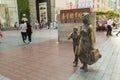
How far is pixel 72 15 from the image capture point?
11789 mm

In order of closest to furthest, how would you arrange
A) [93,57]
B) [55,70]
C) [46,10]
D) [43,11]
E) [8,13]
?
[93,57] < [55,70] < [8,13] < [46,10] < [43,11]

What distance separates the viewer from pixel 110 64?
596 centimetres

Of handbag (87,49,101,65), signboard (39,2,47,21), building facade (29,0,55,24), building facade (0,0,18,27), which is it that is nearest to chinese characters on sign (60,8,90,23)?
handbag (87,49,101,65)

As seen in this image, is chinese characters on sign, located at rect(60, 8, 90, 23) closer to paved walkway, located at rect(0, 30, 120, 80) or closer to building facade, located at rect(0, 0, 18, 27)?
paved walkway, located at rect(0, 30, 120, 80)

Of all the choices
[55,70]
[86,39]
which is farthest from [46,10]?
[86,39]

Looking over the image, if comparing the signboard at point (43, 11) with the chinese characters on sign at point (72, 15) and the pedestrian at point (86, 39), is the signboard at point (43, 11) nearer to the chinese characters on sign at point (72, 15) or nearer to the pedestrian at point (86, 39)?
the chinese characters on sign at point (72, 15)

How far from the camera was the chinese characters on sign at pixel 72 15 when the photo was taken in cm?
1145

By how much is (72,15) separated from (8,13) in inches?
662

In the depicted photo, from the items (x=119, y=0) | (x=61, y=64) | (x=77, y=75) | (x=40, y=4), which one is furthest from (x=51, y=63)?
(x=119, y=0)

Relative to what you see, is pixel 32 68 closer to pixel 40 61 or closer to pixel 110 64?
pixel 40 61

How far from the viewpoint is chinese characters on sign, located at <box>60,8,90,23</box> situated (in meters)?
11.4

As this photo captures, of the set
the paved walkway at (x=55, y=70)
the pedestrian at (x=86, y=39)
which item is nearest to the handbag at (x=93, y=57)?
the pedestrian at (x=86, y=39)

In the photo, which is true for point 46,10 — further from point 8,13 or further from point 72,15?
point 72,15

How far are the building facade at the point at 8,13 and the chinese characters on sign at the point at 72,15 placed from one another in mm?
15688
